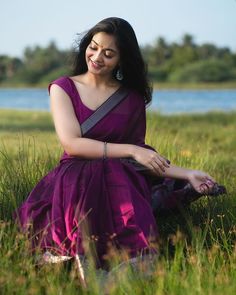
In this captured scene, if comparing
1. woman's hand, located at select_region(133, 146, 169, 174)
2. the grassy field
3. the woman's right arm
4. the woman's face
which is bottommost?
the grassy field

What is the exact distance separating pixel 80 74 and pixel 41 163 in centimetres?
104

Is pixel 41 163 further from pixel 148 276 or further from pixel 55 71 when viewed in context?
pixel 55 71

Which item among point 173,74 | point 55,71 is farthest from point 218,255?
point 173,74

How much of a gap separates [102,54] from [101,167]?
1.87 ft

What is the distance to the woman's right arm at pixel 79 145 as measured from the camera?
3199 millimetres

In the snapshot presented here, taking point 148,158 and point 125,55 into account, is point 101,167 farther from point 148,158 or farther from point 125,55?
point 125,55

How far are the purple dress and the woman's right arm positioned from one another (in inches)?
1.8

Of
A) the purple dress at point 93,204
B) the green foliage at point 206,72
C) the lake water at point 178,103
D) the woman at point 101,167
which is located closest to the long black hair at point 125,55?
the woman at point 101,167

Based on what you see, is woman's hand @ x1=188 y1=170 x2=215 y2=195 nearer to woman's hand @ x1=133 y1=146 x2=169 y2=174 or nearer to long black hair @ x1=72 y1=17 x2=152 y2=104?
woman's hand @ x1=133 y1=146 x2=169 y2=174

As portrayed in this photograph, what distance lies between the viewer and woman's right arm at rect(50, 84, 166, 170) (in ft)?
10.5

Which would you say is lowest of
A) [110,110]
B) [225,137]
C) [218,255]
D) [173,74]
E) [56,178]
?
[173,74]

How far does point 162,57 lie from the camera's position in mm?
46531

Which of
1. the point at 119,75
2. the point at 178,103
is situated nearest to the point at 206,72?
the point at 178,103

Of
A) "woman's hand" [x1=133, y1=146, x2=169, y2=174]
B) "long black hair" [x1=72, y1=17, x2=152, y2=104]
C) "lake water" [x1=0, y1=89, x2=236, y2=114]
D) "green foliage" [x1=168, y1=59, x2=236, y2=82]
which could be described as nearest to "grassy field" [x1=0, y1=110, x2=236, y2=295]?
"woman's hand" [x1=133, y1=146, x2=169, y2=174]
